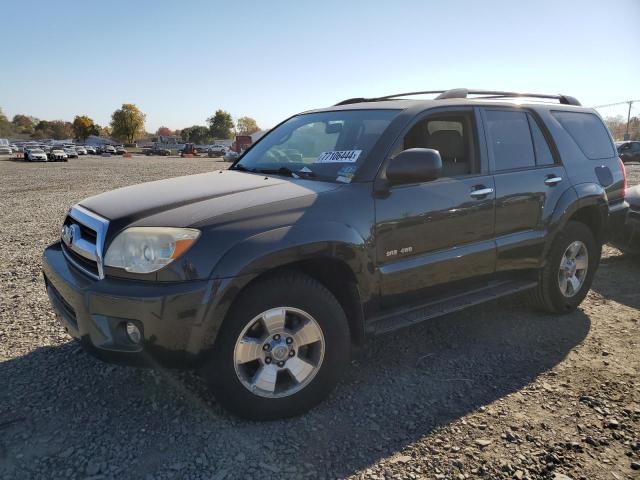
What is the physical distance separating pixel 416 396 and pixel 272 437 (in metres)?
0.95

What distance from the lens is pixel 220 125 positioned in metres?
129

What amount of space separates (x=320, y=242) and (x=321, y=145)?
1127 millimetres

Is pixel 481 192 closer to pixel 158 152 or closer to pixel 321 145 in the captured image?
pixel 321 145

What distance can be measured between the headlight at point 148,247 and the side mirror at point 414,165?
1219 mm

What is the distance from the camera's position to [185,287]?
2350 mm

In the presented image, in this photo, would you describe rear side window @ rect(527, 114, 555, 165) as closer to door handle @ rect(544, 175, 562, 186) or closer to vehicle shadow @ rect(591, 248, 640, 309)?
door handle @ rect(544, 175, 562, 186)

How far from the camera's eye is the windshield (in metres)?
3.12

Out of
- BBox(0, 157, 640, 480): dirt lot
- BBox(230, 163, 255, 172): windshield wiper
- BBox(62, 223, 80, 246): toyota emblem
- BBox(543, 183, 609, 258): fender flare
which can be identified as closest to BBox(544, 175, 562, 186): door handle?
BBox(543, 183, 609, 258): fender flare

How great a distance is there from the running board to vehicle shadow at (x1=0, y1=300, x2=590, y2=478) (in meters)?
0.42

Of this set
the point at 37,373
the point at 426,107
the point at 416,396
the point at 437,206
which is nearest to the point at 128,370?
the point at 37,373

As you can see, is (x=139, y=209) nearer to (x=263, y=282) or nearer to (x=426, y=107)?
(x=263, y=282)

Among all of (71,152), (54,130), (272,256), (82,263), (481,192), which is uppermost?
(54,130)

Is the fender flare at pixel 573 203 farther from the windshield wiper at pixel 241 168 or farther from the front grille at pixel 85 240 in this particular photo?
the front grille at pixel 85 240

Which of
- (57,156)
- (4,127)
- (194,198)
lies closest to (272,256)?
(194,198)
